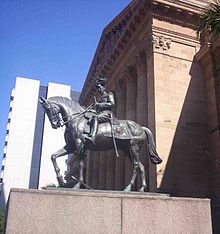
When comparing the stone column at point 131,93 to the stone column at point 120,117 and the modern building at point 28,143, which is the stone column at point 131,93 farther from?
the modern building at point 28,143

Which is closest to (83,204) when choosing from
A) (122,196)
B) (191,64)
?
(122,196)

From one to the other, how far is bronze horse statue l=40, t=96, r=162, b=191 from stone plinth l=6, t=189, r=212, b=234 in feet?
4.65

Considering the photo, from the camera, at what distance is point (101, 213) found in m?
8.71

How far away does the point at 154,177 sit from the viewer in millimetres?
19016

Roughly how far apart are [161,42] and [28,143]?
266 ft

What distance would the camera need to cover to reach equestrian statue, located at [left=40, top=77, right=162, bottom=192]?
34.7 ft

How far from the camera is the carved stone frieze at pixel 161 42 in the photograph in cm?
2281

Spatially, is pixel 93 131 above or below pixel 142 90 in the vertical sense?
below

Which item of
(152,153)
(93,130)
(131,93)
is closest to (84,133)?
(93,130)

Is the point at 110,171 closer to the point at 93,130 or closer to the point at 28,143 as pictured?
the point at 93,130

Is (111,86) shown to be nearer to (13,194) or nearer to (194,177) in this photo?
(194,177)

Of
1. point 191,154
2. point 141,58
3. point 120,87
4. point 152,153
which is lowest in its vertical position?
Result: point 152,153

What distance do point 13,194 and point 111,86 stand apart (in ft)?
79.6

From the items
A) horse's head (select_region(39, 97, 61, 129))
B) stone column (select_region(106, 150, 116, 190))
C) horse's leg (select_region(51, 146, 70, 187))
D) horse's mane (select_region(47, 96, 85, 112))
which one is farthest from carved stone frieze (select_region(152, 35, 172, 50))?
horse's leg (select_region(51, 146, 70, 187))
